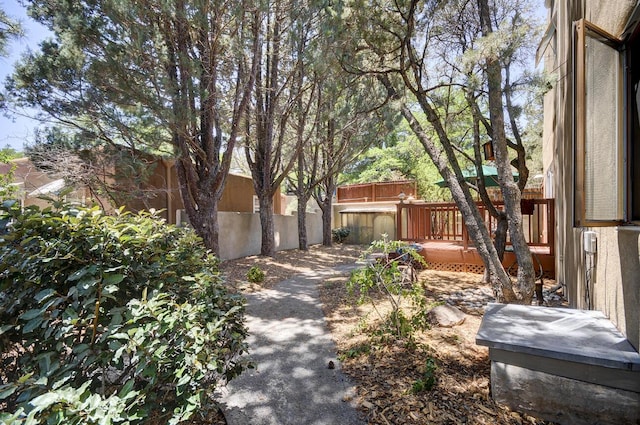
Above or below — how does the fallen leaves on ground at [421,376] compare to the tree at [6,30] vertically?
below

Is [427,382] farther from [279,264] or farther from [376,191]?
[376,191]

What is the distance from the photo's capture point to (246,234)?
10.1 m

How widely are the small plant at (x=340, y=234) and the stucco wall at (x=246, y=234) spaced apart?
274 cm

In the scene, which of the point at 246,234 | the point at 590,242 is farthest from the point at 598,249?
the point at 246,234

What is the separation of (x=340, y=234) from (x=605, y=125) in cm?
1288

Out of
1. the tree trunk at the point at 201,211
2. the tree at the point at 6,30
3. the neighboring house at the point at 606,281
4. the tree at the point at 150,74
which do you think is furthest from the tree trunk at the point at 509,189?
the tree at the point at 6,30

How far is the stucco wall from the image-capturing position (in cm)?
921

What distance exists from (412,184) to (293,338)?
1304 centimetres

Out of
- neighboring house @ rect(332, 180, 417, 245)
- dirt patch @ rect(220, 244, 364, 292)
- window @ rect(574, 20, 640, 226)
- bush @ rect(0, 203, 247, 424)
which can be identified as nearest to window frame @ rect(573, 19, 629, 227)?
window @ rect(574, 20, 640, 226)

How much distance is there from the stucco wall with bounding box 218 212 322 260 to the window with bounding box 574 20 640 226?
324 inches

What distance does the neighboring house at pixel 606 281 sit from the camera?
79.9 inches

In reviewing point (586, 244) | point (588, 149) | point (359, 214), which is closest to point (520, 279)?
point (586, 244)

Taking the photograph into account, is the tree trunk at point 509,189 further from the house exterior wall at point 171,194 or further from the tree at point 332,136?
the house exterior wall at point 171,194

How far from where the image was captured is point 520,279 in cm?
386
